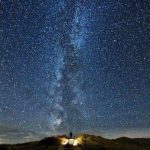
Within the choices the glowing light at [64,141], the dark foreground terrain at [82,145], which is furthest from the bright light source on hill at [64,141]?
the dark foreground terrain at [82,145]

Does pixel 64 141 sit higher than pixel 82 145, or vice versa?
pixel 64 141

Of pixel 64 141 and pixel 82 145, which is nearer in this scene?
pixel 82 145

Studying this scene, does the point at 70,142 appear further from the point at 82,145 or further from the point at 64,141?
the point at 82,145

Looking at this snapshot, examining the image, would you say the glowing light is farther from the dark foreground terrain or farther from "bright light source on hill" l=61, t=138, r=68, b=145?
the dark foreground terrain

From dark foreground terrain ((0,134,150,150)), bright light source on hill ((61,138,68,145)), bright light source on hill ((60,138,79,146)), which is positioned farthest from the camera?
bright light source on hill ((61,138,68,145))

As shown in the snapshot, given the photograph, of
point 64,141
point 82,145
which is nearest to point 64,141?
point 64,141

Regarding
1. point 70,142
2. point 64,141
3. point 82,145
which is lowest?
point 82,145

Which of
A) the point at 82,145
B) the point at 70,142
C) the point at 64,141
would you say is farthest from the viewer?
the point at 64,141

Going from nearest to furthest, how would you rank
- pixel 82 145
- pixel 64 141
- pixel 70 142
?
pixel 82 145 → pixel 70 142 → pixel 64 141

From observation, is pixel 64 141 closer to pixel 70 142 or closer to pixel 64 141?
pixel 64 141

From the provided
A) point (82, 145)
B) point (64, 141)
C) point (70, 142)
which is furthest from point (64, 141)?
point (82, 145)

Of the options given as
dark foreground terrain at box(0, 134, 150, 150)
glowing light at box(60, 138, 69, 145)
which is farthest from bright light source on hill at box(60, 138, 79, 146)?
dark foreground terrain at box(0, 134, 150, 150)

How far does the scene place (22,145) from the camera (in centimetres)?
4528

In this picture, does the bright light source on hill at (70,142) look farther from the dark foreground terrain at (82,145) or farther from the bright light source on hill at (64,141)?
the dark foreground terrain at (82,145)
